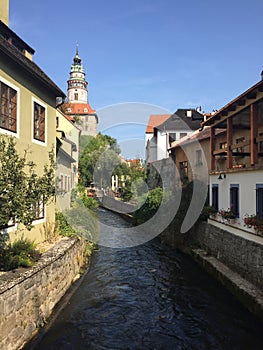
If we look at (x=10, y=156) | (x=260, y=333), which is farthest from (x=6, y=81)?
(x=260, y=333)

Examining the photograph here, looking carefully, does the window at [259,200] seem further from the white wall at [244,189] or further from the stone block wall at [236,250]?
the stone block wall at [236,250]

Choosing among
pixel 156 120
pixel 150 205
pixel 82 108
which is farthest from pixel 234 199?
pixel 82 108

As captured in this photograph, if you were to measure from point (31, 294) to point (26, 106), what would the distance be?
6.22 m

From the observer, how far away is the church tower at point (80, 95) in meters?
97.7

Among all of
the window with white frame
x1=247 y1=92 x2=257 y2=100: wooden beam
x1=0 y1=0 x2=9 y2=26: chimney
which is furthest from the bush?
x1=0 y1=0 x2=9 y2=26: chimney

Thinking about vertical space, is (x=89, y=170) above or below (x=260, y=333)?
above

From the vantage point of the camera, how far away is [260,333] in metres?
8.16

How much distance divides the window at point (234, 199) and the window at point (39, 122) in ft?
25.7

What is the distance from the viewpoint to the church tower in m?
97.7

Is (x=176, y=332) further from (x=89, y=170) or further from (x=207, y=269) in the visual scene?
(x=89, y=170)

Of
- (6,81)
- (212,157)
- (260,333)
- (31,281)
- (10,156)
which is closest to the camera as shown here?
(10,156)

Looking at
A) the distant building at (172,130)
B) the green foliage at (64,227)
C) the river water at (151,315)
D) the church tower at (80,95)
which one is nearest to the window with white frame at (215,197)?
the river water at (151,315)

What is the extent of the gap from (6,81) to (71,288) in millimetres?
7138

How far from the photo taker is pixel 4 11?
13.0 metres
